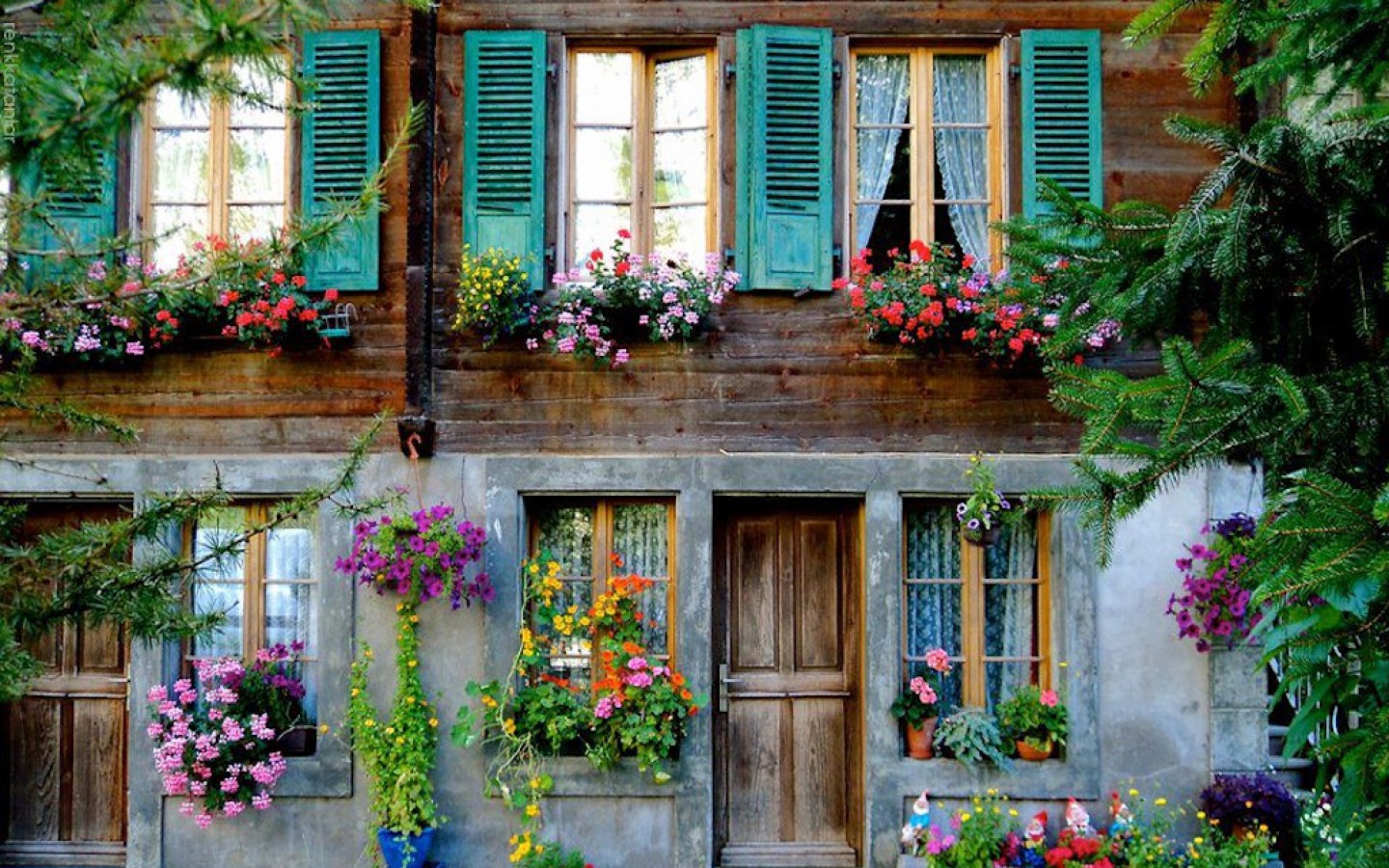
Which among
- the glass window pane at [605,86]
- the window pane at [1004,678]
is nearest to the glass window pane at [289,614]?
the glass window pane at [605,86]

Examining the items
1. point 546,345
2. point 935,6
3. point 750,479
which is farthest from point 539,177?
point 935,6

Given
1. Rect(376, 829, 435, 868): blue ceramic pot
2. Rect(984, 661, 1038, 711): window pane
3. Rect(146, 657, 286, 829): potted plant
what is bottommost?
Rect(376, 829, 435, 868): blue ceramic pot

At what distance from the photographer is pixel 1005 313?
241 inches

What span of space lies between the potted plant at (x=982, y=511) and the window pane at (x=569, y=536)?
2.18 meters

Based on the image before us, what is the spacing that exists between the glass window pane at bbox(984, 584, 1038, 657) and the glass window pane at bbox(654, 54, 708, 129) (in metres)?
3.34

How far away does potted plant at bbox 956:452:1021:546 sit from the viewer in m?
6.07

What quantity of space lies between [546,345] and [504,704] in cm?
206

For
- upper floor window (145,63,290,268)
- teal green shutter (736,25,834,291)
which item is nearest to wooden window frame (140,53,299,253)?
upper floor window (145,63,290,268)

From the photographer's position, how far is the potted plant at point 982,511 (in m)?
6.07

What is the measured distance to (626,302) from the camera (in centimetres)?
625

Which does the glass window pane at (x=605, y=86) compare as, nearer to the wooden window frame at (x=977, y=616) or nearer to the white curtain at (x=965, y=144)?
the white curtain at (x=965, y=144)

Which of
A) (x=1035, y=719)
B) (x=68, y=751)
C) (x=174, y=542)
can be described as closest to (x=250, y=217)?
(x=174, y=542)

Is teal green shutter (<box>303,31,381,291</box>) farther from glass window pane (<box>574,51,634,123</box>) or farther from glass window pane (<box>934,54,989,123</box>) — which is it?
glass window pane (<box>934,54,989,123</box>)

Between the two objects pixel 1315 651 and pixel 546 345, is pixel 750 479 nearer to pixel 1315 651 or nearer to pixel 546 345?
pixel 546 345
